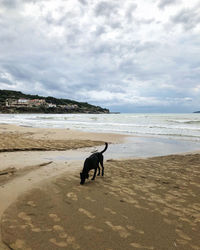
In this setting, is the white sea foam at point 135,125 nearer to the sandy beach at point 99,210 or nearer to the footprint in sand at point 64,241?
the sandy beach at point 99,210

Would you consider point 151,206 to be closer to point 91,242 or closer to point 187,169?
point 91,242

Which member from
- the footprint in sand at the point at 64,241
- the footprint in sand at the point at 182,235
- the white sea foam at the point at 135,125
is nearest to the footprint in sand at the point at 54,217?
the footprint in sand at the point at 64,241

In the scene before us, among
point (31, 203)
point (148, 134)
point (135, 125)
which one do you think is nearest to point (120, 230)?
point (31, 203)

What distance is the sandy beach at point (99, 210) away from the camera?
251 cm

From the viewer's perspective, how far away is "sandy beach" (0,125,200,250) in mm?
2514

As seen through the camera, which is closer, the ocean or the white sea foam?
the ocean

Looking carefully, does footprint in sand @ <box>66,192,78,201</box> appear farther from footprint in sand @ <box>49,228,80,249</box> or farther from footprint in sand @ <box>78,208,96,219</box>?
footprint in sand @ <box>49,228,80,249</box>

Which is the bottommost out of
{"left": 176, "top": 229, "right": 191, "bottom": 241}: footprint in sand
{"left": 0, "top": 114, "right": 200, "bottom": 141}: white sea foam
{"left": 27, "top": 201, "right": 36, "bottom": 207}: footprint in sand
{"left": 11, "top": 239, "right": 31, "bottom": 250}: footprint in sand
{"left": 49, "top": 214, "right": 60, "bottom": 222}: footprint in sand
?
{"left": 176, "top": 229, "right": 191, "bottom": 241}: footprint in sand

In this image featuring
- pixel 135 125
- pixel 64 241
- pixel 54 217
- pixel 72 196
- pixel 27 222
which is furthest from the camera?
pixel 135 125

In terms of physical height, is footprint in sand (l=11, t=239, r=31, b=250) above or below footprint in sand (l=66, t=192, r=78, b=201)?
above

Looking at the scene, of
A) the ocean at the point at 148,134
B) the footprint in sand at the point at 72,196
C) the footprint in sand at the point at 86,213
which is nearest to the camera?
the footprint in sand at the point at 86,213

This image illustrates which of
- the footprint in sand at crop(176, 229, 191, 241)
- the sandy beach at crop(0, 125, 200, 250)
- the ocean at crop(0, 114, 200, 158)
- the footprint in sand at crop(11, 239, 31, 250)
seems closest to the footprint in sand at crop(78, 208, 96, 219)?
the sandy beach at crop(0, 125, 200, 250)

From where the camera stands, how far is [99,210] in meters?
3.38

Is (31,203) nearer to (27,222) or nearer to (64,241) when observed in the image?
(27,222)
